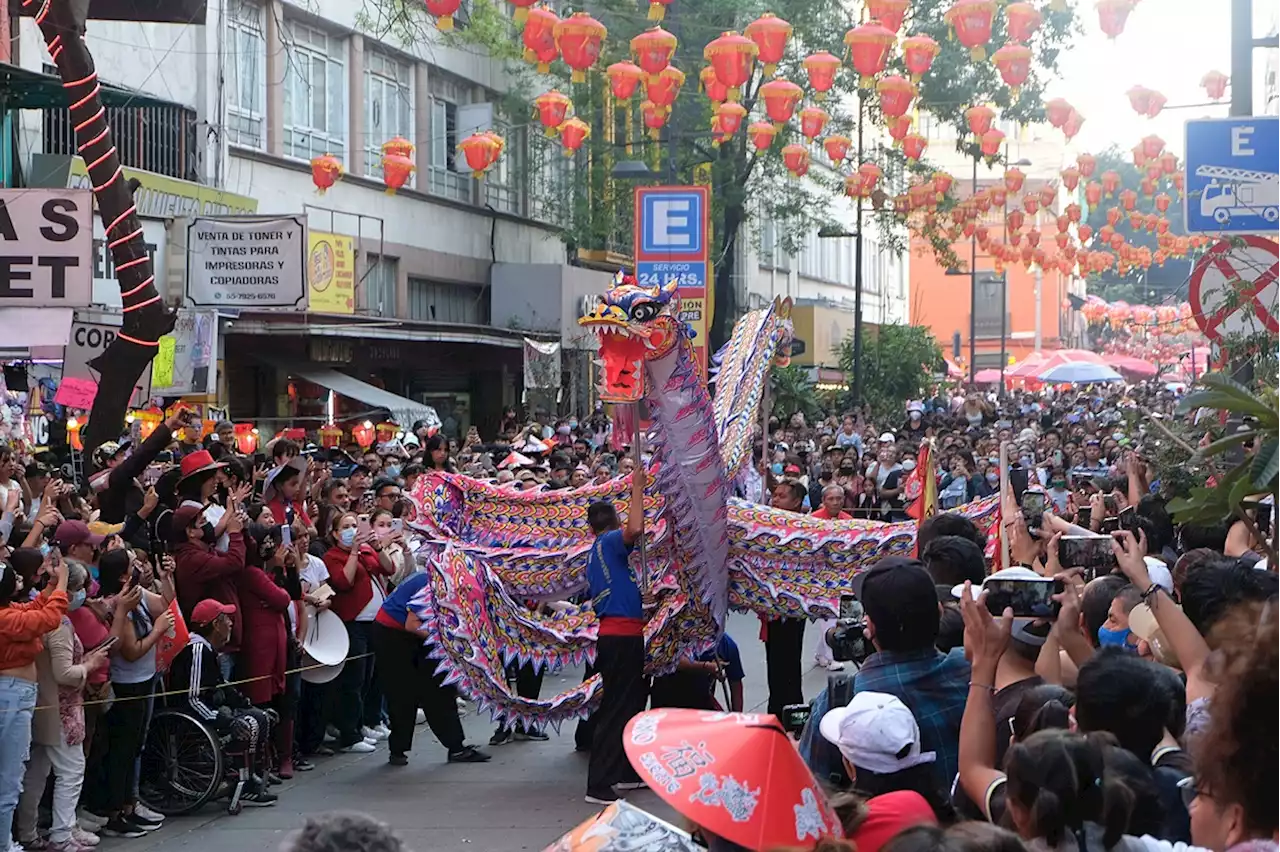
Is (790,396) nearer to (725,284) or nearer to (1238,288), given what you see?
(725,284)

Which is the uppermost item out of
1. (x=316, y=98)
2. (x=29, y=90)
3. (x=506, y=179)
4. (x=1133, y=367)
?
(x=316, y=98)

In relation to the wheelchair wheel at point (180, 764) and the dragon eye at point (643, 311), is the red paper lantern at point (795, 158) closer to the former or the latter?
the dragon eye at point (643, 311)

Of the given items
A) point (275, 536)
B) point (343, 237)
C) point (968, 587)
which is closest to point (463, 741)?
point (275, 536)

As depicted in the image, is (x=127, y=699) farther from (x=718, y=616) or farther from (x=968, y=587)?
(x=968, y=587)

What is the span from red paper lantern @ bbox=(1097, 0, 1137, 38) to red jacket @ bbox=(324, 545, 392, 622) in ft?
30.0

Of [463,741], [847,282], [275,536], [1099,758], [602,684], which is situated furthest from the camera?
[847,282]

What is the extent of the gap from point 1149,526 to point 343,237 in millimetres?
17287

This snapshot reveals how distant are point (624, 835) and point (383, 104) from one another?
2668 cm

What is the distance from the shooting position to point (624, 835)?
3.60 m

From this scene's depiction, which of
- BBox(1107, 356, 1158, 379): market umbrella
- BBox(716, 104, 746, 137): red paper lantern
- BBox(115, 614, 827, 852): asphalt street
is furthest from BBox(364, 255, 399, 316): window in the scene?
BBox(1107, 356, 1158, 379): market umbrella

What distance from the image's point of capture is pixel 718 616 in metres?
10.4

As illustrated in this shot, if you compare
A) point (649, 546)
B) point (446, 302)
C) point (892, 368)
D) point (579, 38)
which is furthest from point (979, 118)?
point (892, 368)

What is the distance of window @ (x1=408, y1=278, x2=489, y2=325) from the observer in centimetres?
3006

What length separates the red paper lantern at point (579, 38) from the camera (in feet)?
54.2
